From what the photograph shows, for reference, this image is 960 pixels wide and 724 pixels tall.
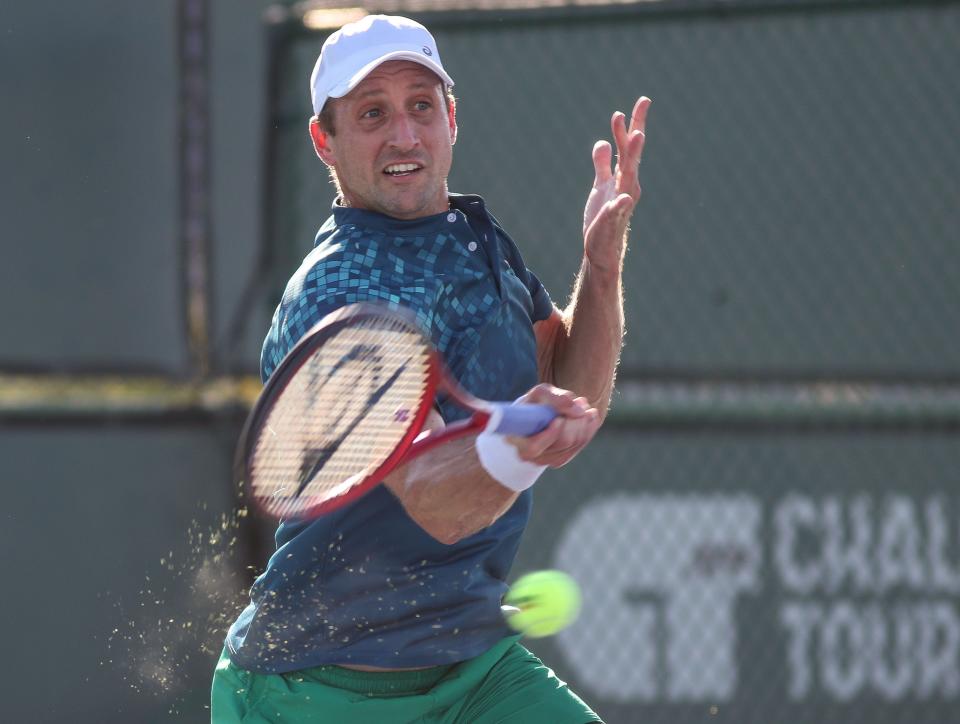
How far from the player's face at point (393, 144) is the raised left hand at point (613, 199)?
341 millimetres

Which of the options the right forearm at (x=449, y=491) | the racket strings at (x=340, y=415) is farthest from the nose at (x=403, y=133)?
the right forearm at (x=449, y=491)

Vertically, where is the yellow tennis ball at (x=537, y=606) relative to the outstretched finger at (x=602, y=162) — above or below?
below

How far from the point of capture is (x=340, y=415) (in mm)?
2627

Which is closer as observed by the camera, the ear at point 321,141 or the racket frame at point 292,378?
the racket frame at point 292,378

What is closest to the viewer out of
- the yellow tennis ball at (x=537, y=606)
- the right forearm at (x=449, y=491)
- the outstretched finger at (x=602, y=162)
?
the right forearm at (x=449, y=491)

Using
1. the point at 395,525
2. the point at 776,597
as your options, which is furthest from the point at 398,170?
the point at 776,597

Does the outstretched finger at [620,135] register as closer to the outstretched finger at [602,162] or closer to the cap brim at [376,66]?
the outstretched finger at [602,162]

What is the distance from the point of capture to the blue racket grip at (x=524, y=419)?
2.39 meters

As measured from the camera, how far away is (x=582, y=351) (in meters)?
3.30

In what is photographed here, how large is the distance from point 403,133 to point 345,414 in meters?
0.63

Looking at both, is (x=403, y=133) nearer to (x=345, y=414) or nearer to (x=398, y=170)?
(x=398, y=170)

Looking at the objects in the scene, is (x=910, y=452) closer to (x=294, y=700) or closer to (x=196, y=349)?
(x=196, y=349)

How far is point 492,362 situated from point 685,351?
2304 millimetres

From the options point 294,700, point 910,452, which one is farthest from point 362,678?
point 910,452
